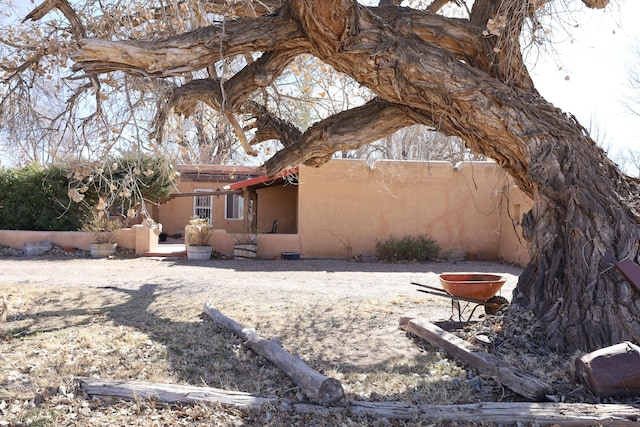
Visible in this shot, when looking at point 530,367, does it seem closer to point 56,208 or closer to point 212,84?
point 212,84

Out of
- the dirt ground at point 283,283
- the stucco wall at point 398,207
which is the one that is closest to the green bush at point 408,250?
the stucco wall at point 398,207

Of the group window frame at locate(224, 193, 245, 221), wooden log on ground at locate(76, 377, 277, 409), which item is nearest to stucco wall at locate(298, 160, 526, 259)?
window frame at locate(224, 193, 245, 221)

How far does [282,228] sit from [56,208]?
8.52 metres

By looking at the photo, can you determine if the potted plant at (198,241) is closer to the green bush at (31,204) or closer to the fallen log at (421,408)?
the green bush at (31,204)

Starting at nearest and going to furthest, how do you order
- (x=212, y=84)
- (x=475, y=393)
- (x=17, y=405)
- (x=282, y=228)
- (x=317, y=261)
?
(x=17, y=405) → (x=475, y=393) → (x=212, y=84) → (x=317, y=261) → (x=282, y=228)

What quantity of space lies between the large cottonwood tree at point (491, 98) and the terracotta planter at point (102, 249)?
36.9ft

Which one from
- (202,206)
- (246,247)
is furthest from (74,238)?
(202,206)

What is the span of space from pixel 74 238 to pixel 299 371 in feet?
49.9

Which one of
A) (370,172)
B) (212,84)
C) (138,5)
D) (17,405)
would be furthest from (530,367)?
(370,172)

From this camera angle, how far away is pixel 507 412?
3.94 metres

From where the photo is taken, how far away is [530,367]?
495 cm

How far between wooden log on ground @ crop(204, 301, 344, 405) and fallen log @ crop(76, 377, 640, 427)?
9cm

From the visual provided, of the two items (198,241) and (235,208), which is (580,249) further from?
(235,208)

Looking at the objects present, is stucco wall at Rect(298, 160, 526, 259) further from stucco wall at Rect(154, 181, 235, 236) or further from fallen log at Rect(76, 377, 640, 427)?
fallen log at Rect(76, 377, 640, 427)
